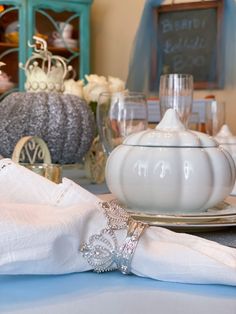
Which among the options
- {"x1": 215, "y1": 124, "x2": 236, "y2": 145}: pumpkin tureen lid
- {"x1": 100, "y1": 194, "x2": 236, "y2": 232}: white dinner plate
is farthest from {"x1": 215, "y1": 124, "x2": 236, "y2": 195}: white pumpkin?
{"x1": 100, "y1": 194, "x2": 236, "y2": 232}: white dinner plate

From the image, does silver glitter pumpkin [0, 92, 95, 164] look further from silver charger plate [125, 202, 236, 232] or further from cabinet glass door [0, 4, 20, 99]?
cabinet glass door [0, 4, 20, 99]

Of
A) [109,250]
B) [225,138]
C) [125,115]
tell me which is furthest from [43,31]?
[109,250]

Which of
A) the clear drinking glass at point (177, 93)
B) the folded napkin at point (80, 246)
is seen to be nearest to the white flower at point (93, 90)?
the clear drinking glass at point (177, 93)

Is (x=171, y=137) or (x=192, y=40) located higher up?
(x=192, y=40)

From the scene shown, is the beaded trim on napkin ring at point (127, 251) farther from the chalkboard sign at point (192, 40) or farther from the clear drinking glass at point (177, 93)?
the chalkboard sign at point (192, 40)

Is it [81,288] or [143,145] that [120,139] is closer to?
[143,145]

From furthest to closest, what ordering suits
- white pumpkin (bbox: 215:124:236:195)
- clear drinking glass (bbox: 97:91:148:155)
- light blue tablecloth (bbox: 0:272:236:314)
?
clear drinking glass (bbox: 97:91:148:155) → white pumpkin (bbox: 215:124:236:195) → light blue tablecloth (bbox: 0:272:236:314)

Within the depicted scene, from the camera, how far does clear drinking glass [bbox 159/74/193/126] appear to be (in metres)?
1.05

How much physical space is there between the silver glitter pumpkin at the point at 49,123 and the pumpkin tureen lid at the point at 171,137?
0.56 metres

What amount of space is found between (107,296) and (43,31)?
10.8 feet

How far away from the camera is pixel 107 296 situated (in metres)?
0.44

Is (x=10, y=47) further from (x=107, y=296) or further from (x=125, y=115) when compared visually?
(x=107, y=296)

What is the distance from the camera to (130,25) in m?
3.71

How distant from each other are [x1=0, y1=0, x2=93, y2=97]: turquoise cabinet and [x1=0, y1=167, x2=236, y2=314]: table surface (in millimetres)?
3013
